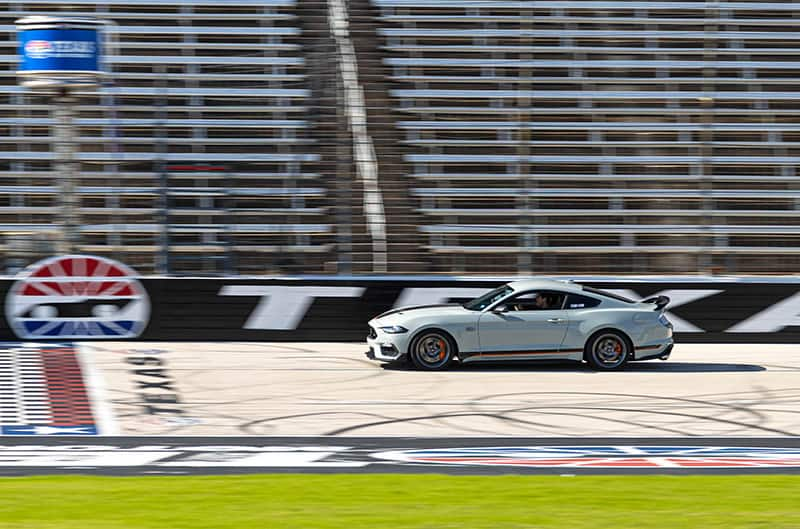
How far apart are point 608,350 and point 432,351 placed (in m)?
2.15

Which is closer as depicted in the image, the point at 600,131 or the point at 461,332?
the point at 461,332

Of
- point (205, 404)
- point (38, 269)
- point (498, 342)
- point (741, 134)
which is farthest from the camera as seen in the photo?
point (741, 134)

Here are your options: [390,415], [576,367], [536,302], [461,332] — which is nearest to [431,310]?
[461,332]

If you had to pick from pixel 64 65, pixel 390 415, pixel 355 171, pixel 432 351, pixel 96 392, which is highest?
pixel 64 65

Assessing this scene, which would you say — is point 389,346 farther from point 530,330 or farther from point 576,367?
point 576,367

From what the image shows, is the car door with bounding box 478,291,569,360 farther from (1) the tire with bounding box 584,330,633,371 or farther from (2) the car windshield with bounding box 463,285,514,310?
(1) the tire with bounding box 584,330,633,371

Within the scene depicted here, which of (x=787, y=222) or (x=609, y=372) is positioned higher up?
(x=787, y=222)

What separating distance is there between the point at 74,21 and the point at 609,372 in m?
8.78

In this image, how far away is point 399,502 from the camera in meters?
7.54

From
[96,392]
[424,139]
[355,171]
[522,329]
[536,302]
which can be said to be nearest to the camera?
[96,392]

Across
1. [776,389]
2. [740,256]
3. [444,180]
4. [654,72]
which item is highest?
[654,72]

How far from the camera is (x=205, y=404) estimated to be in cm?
1213

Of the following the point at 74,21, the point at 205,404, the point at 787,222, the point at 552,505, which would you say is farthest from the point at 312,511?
the point at 787,222

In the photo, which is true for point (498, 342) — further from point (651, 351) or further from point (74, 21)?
point (74, 21)
